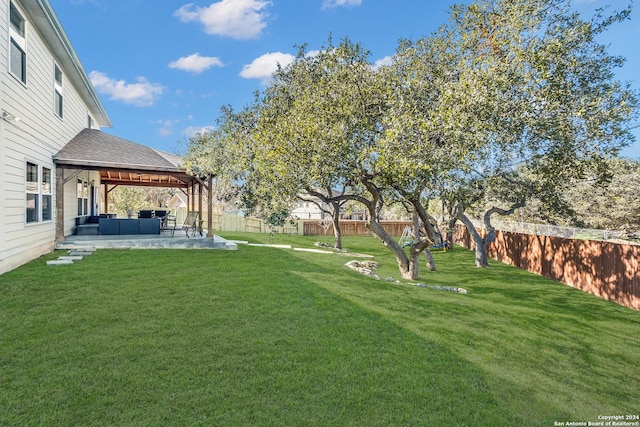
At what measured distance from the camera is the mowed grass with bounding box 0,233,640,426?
3055mm

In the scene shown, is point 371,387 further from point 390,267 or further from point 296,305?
point 390,267

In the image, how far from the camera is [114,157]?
11.1 metres

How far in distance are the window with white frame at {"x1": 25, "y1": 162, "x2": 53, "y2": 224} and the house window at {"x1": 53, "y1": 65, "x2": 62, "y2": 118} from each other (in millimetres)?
2331

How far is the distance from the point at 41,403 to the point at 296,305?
3.60 metres

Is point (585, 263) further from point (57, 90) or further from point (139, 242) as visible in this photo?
point (57, 90)

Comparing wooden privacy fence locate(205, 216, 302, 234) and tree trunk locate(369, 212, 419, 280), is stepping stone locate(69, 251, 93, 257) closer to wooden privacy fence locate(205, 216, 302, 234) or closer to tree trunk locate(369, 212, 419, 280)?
tree trunk locate(369, 212, 419, 280)

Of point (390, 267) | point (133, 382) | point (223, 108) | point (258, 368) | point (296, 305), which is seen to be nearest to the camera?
point (133, 382)

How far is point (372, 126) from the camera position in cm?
884

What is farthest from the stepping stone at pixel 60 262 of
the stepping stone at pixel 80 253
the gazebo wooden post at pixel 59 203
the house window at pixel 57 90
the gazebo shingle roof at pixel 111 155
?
the house window at pixel 57 90

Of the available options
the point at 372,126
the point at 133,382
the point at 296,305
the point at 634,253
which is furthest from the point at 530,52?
the point at 133,382

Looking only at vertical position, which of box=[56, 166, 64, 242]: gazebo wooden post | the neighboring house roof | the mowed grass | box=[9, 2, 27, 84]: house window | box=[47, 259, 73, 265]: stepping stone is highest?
the neighboring house roof

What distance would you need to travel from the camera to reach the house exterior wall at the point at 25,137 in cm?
678

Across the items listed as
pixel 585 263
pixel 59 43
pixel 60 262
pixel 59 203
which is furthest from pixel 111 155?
pixel 585 263

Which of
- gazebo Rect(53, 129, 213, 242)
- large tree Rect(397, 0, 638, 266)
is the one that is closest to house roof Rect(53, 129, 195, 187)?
Answer: gazebo Rect(53, 129, 213, 242)
